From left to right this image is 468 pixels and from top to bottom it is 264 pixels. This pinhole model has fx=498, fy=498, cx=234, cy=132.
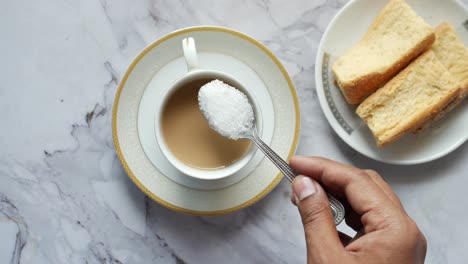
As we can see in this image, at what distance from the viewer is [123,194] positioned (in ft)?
5.12

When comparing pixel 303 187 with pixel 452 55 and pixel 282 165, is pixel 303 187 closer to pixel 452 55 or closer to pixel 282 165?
pixel 282 165

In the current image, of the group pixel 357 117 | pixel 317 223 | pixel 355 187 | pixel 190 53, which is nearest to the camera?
pixel 317 223

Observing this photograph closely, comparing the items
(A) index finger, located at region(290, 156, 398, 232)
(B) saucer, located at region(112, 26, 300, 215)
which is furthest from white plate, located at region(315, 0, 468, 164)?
(A) index finger, located at region(290, 156, 398, 232)

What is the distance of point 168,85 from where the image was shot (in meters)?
1.45

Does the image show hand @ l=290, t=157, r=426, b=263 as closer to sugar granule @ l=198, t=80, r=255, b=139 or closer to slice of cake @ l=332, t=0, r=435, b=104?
sugar granule @ l=198, t=80, r=255, b=139

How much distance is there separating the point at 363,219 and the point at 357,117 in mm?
424

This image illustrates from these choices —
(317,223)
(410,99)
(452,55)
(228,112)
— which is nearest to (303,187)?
(317,223)

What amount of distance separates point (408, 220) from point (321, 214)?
0.23m

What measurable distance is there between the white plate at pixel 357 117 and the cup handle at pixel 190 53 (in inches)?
15.4

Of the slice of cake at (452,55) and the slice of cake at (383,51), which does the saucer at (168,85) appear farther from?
the slice of cake at (452,55)

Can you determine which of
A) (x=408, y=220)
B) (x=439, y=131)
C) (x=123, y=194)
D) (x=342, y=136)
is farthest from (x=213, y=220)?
(x=439, y=131)

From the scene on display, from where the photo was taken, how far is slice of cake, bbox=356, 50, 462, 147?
1.45m

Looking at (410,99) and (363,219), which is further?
(410,99)

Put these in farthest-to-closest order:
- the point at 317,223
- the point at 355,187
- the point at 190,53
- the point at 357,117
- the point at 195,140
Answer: the point at 357,117
the point at 195,140
the point at 190,53
the point at 355,187
the point at 317,223
